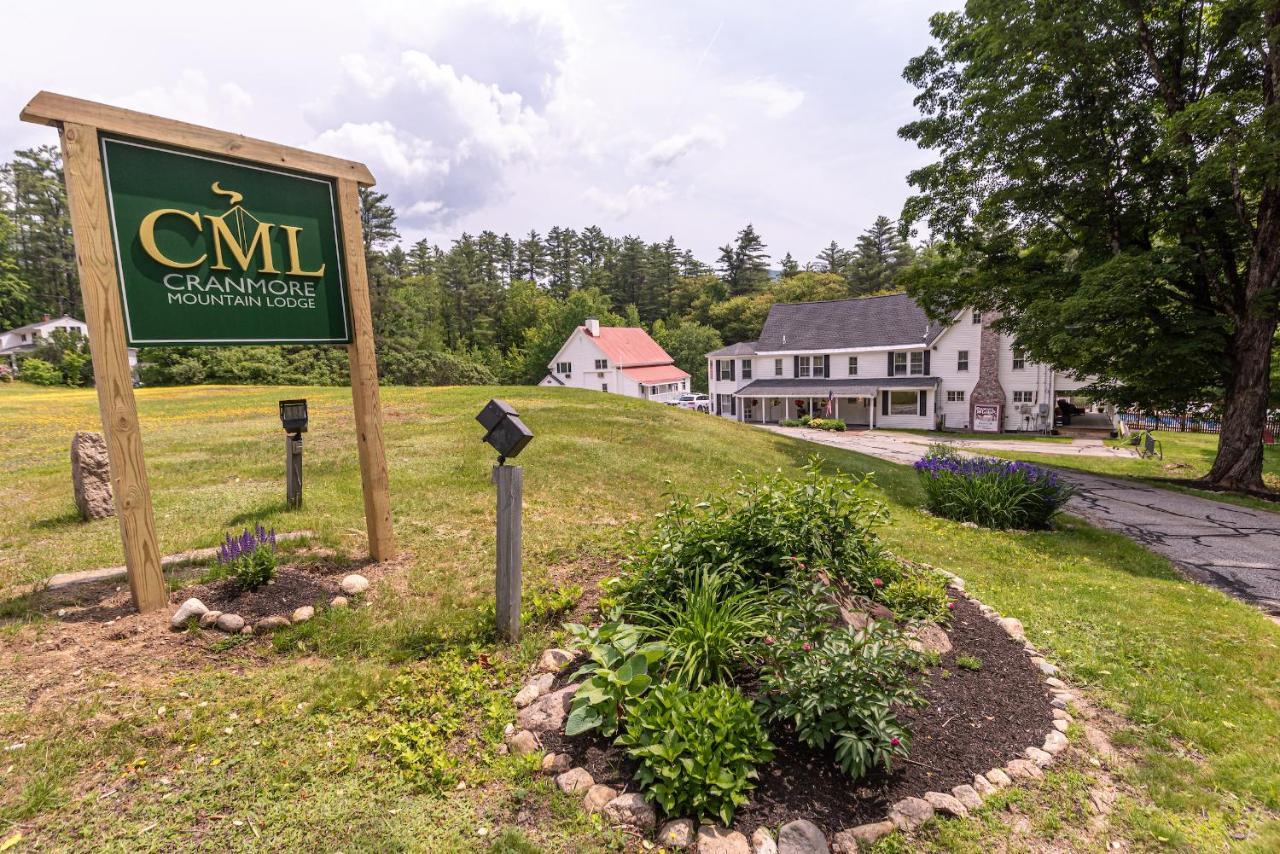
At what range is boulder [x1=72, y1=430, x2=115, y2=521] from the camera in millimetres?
5961

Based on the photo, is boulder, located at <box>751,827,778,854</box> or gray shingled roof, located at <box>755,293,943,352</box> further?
gray shingled roof, located at <box>755,293,943,352</box>

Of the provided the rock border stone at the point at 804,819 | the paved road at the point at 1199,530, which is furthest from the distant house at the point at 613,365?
the rock border stone at the point at 804,819

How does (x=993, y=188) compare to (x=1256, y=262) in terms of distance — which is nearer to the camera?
(x=1256, y=262)

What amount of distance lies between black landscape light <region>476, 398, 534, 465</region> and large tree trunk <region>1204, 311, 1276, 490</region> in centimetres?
1418

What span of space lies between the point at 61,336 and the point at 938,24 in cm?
5071

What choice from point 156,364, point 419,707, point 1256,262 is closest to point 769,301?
point 1256,262

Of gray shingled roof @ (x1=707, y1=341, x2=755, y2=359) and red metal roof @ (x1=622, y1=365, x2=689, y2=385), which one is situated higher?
gray shingled roof @ (x1=707, y1=341, x2=755, y2=359)

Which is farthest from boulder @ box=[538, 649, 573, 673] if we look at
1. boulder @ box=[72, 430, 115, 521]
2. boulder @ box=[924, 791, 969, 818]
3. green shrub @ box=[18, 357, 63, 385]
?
green shrub @ box=[18, 357, 63, 385]

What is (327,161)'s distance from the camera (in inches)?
181

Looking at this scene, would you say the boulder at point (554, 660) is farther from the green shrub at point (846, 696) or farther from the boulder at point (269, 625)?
the boulder at point (269, 625)

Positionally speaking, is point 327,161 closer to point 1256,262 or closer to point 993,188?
point 993,188

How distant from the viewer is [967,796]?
→ 2545mm

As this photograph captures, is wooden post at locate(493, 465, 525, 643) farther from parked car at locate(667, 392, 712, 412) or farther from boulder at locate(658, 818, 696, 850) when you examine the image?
parked car at locate(667, 392, 712, 412)

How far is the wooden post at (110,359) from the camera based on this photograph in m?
3.59
